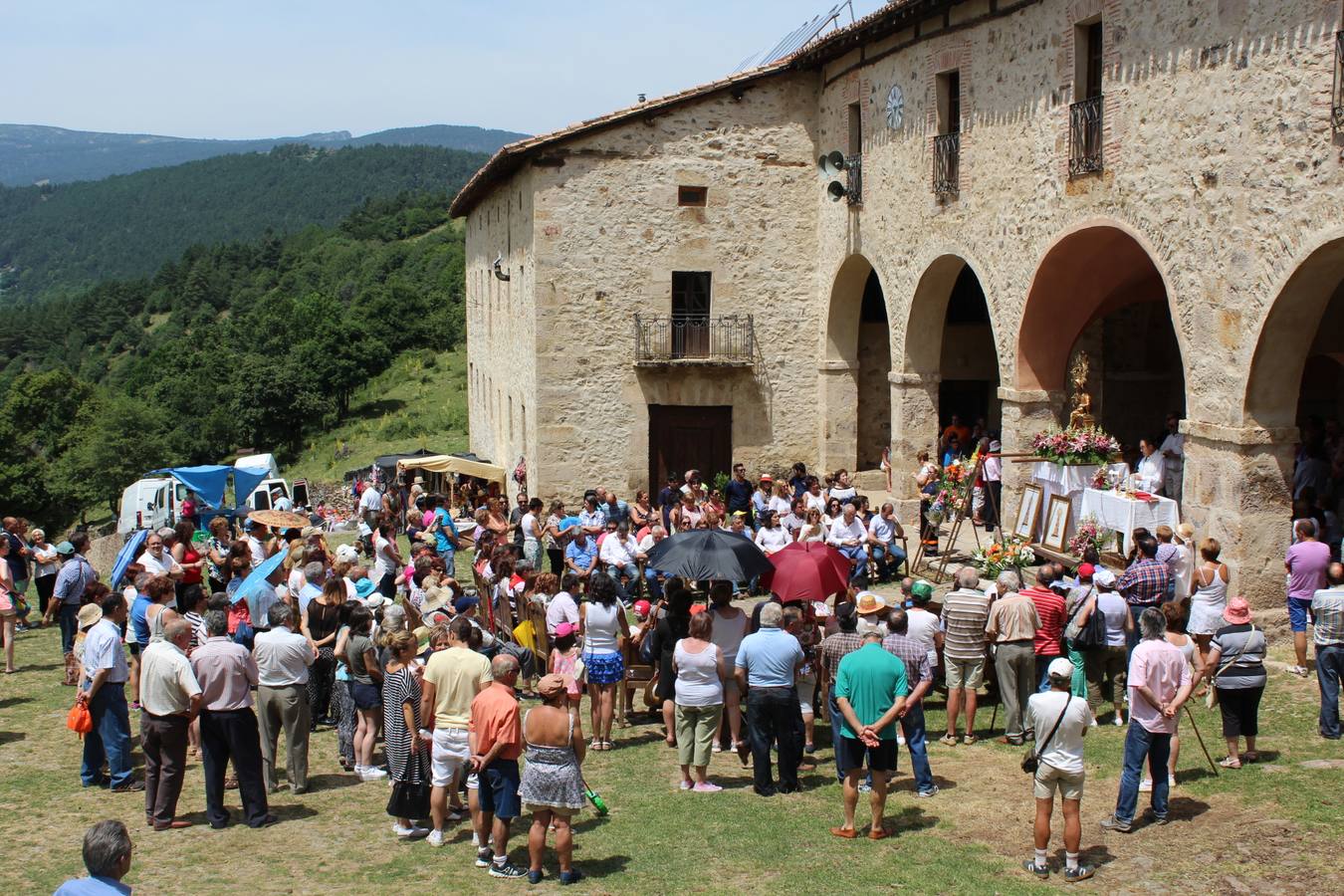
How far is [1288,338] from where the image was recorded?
12.9 meters

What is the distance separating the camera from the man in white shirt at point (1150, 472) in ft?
48.9

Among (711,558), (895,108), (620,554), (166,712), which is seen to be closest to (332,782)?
(166,712)

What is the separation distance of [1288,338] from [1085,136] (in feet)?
12.4

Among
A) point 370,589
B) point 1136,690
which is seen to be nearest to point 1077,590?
point 1136,690

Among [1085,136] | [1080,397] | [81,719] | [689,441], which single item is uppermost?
[1085,136]

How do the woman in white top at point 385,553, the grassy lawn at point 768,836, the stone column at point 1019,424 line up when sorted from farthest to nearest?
the stone column at point 1019,424
the woman in white top at point 385,553
the grassy lawn at point 768,836

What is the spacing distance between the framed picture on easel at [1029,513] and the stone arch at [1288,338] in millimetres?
3503

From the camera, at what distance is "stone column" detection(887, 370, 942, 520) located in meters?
20.8

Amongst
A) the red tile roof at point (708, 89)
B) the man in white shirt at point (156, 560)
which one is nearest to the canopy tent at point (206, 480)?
the red tile roof at point (708, 89)

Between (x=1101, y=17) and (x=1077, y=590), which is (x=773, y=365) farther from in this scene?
(x=1077, y=590)

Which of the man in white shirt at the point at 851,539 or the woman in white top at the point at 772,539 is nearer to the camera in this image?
the woman in white top at the point at 772,539

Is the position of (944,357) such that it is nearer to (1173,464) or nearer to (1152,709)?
(1173,464)

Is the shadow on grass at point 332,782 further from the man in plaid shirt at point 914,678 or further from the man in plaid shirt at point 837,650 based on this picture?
the man in plaid shirt at point 914,678

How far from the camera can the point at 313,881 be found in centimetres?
836
